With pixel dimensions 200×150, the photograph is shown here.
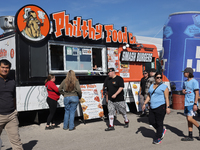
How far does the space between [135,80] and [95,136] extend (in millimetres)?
4616

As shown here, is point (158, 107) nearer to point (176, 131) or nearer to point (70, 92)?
point (176, 131)

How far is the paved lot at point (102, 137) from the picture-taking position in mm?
5316

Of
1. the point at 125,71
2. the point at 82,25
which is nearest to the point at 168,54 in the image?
the point at 125,71

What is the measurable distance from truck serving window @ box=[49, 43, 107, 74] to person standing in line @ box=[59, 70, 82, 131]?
1.06 m

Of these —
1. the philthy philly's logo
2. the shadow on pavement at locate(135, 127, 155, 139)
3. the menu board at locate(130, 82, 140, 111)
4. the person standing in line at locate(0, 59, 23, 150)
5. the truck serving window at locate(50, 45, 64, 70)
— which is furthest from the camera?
the menu board at locate(130, 82, 140, 111)

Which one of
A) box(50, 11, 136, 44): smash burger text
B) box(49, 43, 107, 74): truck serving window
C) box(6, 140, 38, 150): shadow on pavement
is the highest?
box(50, 11, 136, 44): smash burger text

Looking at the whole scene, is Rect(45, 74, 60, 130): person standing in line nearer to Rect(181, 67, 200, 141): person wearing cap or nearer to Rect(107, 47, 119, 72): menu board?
Rect(107, 47, 119, 72): menu board

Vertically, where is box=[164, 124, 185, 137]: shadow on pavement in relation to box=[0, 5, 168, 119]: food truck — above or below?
below

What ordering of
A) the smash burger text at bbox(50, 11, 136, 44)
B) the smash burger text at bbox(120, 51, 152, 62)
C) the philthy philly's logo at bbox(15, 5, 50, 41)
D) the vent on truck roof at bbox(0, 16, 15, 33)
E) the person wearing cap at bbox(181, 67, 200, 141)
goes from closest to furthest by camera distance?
the person wearing cap at bbox(181, 67, 200, 141) < the philthy philly's logo at bbox(15, 5, 50, 41) < the vent on truck roof at bbox(0, 16, 15, 33) < the smash burger text at bbox(50, 11, 136, 44) < the smash burger text at bbox(120, 51, 152, 62)

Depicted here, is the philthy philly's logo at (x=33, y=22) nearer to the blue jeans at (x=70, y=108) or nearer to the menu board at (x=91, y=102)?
the blue jeans at (x=70, y=108)

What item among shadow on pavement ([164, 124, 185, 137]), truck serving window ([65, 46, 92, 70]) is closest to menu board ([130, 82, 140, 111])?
truck serving window ([65, 46, 92, 70])

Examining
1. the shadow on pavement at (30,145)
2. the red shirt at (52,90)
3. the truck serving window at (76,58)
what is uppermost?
the truck serving window at (76,58)

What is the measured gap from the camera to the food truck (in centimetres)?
726

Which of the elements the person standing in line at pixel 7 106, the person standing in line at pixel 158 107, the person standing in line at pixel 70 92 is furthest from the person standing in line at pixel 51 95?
the person standing in line at pixel 158 107
